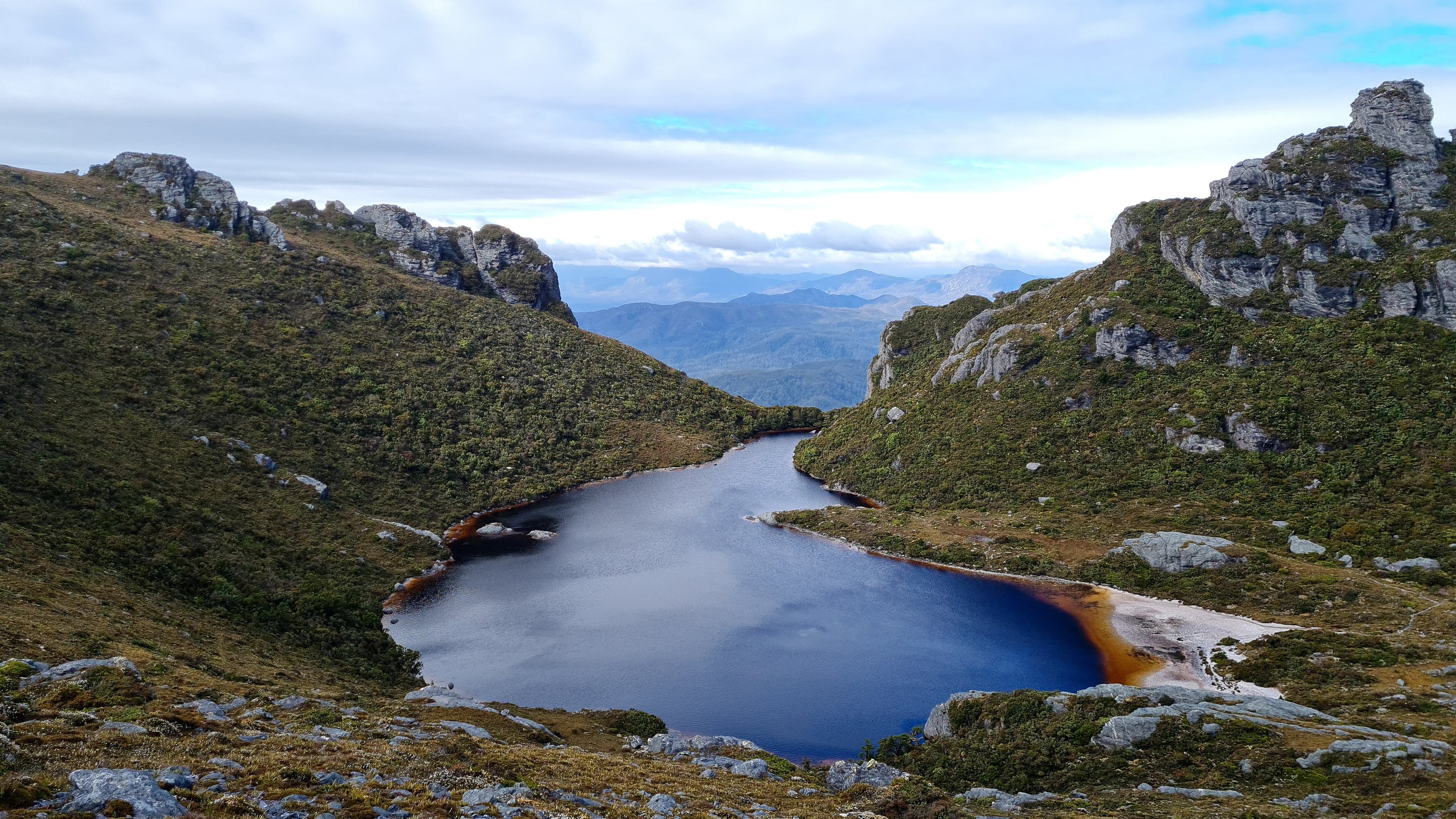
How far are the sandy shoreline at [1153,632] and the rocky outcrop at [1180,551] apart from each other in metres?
5.06

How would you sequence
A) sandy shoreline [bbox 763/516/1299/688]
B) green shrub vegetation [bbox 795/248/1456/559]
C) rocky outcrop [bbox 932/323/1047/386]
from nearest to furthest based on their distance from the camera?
sandy shoreline [bbox 763/516/1299/688], green shrub vegetation [bbox 795/248/1456/559], rocky outcrop [bbox 932/323/1047/386]

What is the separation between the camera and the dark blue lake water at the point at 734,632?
63.2 m

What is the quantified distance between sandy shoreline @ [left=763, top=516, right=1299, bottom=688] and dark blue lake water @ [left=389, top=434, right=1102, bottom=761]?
6.51 ft

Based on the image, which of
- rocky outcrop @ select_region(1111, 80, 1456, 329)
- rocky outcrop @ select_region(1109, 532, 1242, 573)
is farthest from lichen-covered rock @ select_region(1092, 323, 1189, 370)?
rocky outcrop @ select_region(1109, 532, 1242, 573)

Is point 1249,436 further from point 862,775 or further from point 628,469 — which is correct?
point 628,469

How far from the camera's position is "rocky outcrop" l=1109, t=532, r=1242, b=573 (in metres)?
Result: 78.3

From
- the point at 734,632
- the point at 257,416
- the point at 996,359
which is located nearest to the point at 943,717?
the point at 734,632

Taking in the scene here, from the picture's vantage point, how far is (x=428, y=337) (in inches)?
6033

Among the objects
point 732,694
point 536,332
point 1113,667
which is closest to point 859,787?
point 732,694

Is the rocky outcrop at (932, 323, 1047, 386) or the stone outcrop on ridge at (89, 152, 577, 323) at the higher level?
the stone outcrop on ridge at (89, 152, 577, 323)

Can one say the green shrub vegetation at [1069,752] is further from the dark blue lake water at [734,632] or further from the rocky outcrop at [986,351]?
the rocky outcrop at [986,351]

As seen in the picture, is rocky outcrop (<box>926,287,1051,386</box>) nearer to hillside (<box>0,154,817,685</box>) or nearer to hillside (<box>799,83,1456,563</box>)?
hillside (<box>799,83,1456,563</box>)

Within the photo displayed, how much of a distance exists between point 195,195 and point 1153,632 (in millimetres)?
201633

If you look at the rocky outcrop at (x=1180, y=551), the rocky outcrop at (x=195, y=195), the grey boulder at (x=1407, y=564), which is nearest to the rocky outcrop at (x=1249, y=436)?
the rocky outcrop at (x=1180, y=551)
